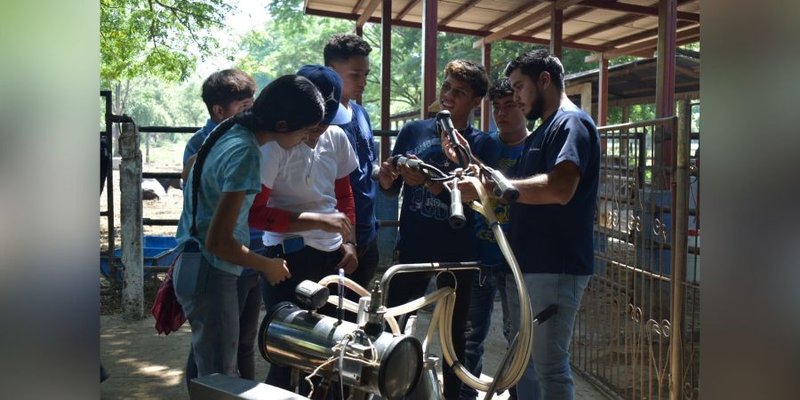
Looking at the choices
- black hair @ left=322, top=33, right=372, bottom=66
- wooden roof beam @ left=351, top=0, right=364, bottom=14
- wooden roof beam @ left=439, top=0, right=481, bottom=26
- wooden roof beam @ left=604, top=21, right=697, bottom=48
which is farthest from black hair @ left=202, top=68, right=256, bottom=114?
wooden roof beam @ left=604, top=21, right=697, bottom=48

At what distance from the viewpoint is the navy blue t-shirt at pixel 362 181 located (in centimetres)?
328

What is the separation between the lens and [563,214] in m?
2.57

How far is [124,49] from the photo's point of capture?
35.6 feet

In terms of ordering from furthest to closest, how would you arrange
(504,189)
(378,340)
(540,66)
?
(540,66), (504,189), (378,340)

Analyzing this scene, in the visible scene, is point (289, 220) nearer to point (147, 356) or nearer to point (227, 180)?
point (227, 180)

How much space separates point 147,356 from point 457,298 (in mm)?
2691

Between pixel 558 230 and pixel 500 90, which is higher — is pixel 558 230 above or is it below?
below

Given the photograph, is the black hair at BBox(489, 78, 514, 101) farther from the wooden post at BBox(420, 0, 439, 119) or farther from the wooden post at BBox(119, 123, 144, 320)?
the wooden post at BBox(119, 123, 144, 320)

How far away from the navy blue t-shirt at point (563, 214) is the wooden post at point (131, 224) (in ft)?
13.3

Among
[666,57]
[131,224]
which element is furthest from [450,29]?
[131,224]

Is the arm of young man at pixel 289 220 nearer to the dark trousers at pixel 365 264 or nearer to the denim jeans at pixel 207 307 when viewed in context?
the denim jeans at pixel 207 307
